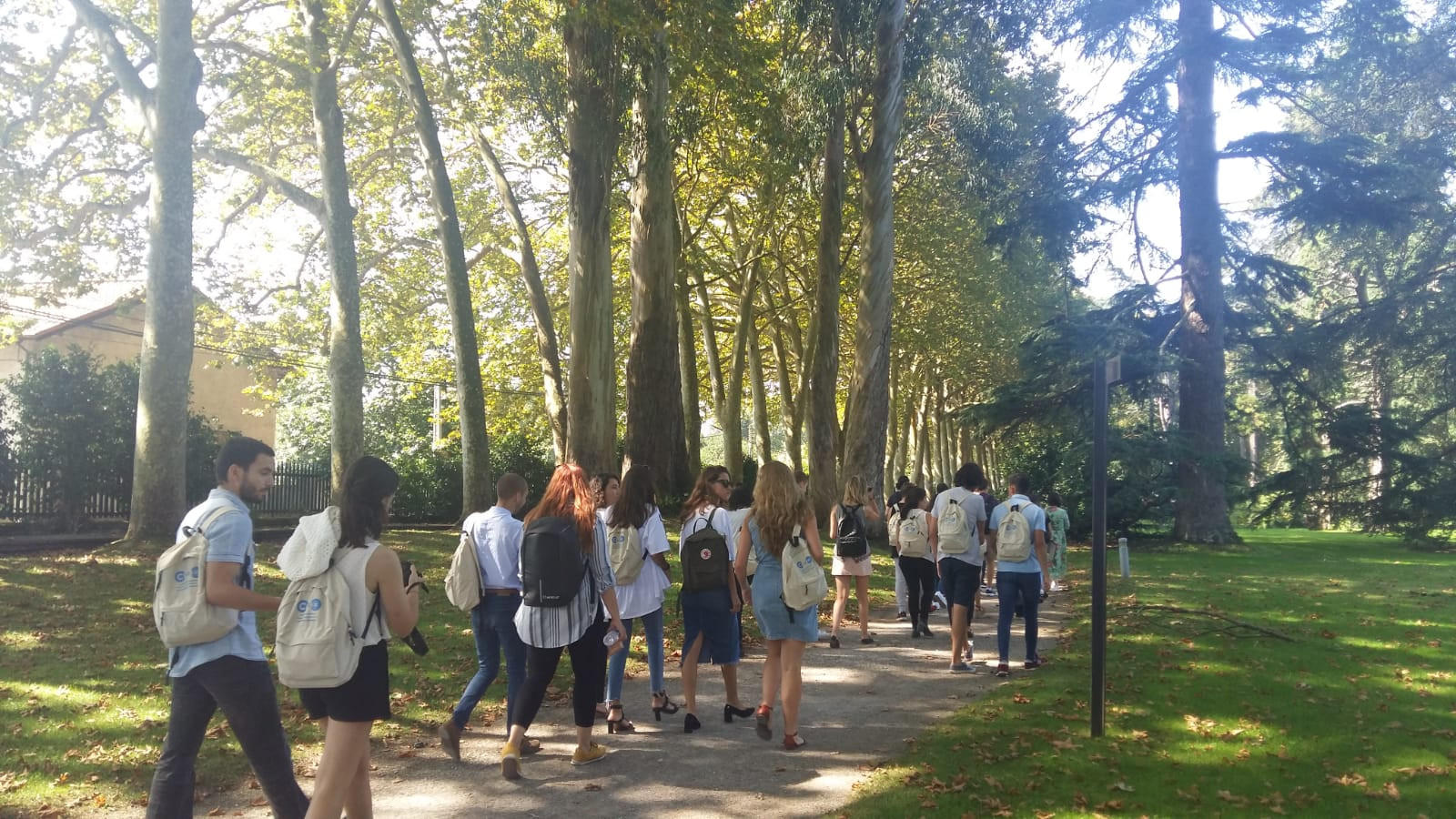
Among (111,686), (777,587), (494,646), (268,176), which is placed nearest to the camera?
(494,646)

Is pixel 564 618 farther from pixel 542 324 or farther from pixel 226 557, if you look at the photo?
pixel 542 324

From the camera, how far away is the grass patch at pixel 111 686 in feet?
22.1

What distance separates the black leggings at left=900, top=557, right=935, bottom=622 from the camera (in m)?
12.0

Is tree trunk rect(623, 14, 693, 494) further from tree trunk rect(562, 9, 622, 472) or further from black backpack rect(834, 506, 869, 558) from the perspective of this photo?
black backpack rect(834, 506, 869, 558)

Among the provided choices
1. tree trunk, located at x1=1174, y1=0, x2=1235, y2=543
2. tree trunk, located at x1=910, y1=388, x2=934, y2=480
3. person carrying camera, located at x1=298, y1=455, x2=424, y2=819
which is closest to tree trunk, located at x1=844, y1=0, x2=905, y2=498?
tree trunk, located at x1=1174, y1=0, x2=1235, y2=543

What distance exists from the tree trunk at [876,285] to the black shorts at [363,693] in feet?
51.8

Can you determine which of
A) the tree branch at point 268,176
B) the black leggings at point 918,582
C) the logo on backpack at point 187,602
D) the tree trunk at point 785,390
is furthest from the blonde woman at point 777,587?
the tree trunk at point 785,390

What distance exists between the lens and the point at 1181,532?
25922 millimetres

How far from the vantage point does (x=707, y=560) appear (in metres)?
→ 7.60

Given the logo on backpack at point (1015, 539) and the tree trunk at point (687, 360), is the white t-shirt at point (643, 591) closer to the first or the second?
the logo on backpack at point (1015, 539)

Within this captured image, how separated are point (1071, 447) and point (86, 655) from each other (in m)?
23.3

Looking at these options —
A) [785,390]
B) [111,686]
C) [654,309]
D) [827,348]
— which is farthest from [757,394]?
[111,686]

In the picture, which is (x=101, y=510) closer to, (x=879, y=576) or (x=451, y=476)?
(x=451, y=476)

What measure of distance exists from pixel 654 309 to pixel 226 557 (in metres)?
15.3
